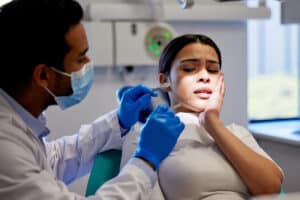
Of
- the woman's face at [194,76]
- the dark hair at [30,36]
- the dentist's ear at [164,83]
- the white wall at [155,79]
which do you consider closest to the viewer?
the dark hair at [30,36]

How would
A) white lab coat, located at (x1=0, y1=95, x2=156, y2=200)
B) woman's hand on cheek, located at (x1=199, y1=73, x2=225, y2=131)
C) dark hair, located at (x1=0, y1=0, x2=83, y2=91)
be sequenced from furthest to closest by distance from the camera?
woman's hand on cheek, located at (x1=199, y1=73, x2=225, y2=131) < dark hair, located at (x1=0, y1=0, x2=83, y2=91) < white lab coat, located at (x1=0, y1=95, x2=156, y2=200)

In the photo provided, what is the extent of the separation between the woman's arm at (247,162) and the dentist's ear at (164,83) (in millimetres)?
270

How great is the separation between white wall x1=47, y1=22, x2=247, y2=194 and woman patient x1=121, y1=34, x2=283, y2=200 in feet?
2.26

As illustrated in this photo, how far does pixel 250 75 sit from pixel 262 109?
0.26 metres

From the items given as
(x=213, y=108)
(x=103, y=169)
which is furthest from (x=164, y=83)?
(x=103, y=169)

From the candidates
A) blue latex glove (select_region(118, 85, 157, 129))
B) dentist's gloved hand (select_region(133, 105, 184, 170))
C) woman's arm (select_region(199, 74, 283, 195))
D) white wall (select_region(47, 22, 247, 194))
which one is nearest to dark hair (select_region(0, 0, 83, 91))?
dentist's gloved hand (select_region(133, 105, 184, 170))

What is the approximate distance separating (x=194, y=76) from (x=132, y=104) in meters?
0.27

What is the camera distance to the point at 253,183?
1.61 meters

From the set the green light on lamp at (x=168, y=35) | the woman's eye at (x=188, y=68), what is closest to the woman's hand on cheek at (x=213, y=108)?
the woman's eye at (x=188, y=68)

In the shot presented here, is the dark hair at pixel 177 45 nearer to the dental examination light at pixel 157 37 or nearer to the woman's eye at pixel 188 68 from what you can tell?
the woman's eye at pixel 188 68

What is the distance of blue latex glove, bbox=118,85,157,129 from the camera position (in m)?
1.89

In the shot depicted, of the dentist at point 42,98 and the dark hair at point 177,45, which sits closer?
the dentist at point 42,98

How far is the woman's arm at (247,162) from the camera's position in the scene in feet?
5.28

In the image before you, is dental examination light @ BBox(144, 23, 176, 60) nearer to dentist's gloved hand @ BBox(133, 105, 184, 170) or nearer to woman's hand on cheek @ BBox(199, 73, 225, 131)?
woman's hand on cheek @ BBox(199, 73, 225, 131)
